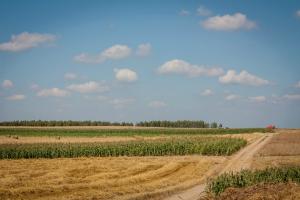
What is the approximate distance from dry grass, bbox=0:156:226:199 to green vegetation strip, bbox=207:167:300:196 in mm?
3767

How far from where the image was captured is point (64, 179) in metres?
29.2

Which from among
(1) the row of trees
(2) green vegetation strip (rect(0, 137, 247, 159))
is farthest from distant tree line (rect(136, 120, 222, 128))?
(2) green vegetation strip (rect(0, 137, 247, 159))

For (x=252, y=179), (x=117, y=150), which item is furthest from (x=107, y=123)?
(x=252, y=179)

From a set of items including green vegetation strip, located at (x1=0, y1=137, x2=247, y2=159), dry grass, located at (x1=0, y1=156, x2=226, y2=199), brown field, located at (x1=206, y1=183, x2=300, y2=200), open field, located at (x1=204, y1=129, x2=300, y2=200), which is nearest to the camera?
brown field, located at (x1=206, y1=183, x2=300, y2=200)

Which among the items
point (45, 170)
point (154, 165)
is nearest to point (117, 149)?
point (154, 165)

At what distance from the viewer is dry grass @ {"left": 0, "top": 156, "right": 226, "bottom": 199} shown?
24.2 m

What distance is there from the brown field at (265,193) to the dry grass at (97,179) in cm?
630

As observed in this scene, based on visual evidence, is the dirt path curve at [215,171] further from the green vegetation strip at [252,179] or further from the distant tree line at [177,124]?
the distant tree line at [177,124]

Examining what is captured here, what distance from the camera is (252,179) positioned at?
76.5 feet

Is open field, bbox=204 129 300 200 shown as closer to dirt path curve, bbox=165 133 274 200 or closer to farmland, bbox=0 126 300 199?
farmland, bbox=0 126 300 199

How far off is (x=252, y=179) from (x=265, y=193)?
219 inches

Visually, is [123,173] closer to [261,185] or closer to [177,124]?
[261,185]

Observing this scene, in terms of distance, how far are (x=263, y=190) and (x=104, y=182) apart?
12.3 m

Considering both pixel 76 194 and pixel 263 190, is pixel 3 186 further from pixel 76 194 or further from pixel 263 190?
pixel 263 190
